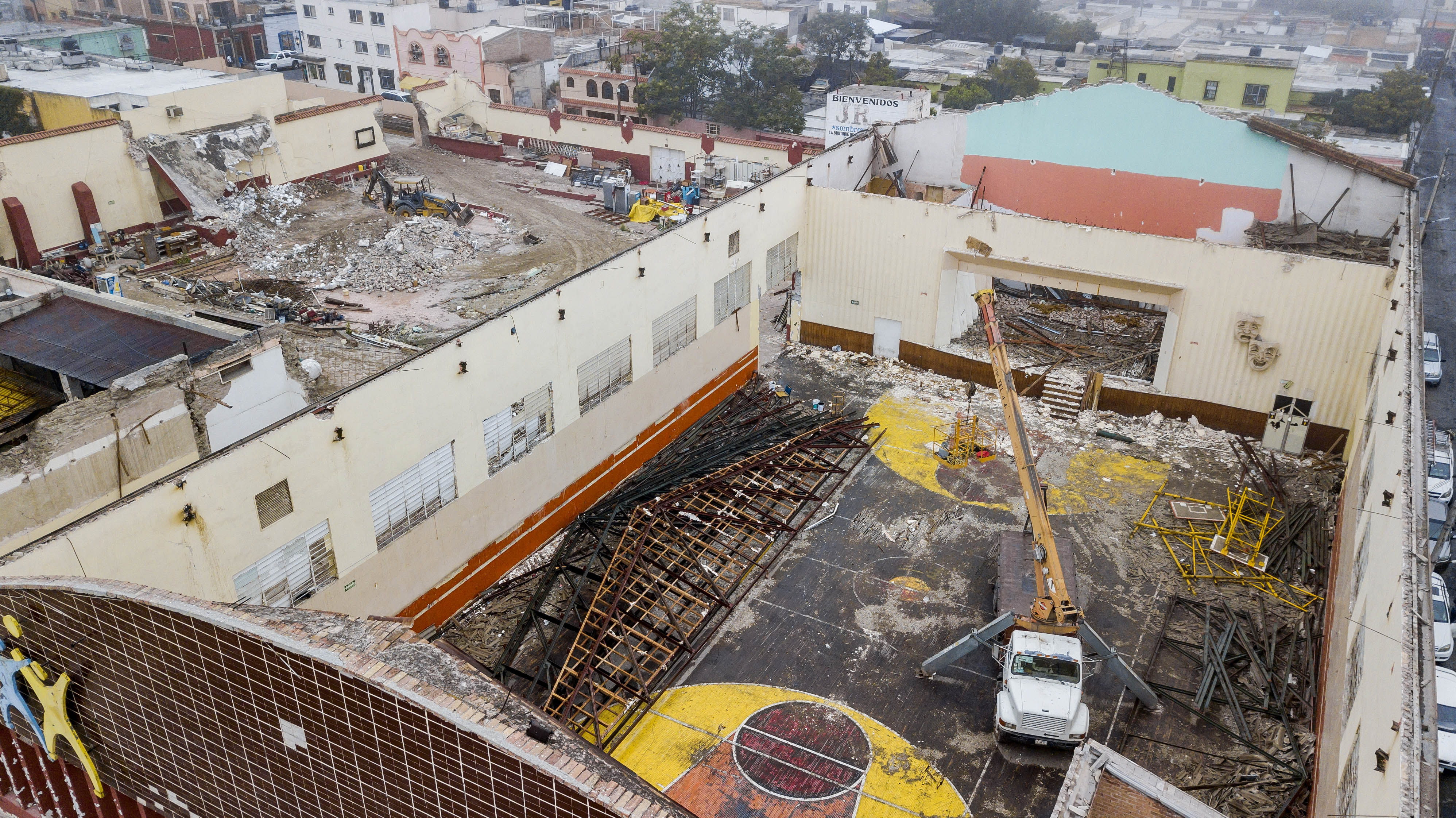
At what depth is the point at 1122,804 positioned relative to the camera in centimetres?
996

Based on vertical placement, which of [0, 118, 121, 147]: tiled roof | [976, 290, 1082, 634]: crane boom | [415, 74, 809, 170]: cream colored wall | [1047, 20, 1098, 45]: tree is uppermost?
[1047, 20, 1098, 45]: tree

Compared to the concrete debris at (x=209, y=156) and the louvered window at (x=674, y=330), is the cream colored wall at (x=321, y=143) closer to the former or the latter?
the concrete debris at (x=209, y=156)

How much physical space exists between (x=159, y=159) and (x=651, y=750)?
114 ft

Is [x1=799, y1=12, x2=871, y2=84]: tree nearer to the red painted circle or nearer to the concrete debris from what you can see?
the concrete debris

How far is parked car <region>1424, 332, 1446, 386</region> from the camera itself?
2972 centimetres

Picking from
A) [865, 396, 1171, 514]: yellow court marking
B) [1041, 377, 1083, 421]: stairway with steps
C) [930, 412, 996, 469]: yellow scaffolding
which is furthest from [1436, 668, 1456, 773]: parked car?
[1041, 377, 1083, 421]: stairway with steps

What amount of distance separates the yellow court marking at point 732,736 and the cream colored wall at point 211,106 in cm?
3539

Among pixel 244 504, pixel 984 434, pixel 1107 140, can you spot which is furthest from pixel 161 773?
pixel 1107 140

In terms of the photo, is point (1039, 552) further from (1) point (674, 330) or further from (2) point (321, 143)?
(2) point (321, 143)

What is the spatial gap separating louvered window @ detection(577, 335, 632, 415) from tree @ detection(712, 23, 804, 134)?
39.5 metres

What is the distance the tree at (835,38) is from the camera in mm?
76250

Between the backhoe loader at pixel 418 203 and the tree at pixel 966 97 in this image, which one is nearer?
the backhoe loader at pixel 418 203

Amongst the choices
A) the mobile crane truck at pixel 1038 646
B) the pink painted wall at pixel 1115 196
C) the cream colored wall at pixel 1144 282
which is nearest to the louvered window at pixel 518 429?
the mobile crane truck at pixel 1038 646

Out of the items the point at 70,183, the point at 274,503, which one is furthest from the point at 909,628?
the point at 70,183
